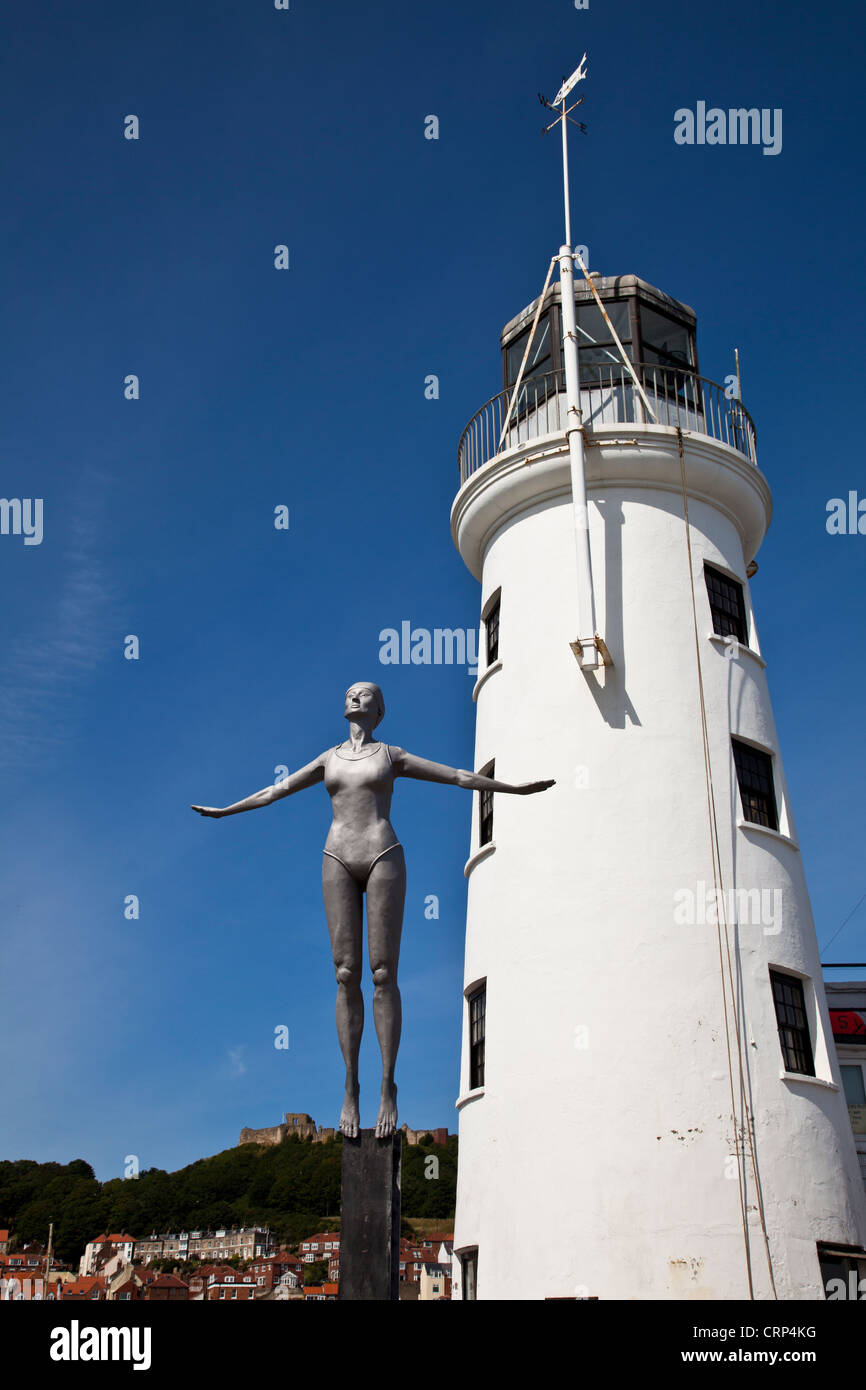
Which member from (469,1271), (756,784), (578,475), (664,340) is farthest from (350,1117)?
(664,340)

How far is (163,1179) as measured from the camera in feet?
328

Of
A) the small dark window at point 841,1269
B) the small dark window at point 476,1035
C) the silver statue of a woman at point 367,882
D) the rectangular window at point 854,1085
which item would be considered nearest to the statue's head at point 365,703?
the silver statue of a woman at point 367,882

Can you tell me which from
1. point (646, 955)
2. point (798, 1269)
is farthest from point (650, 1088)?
point (798, 1269)

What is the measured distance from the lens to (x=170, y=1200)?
9825 cm

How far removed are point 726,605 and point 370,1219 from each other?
1675cm

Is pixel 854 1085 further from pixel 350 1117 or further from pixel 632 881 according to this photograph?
pixel 350 1117

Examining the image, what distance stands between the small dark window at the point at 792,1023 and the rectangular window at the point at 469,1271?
20.1 feet

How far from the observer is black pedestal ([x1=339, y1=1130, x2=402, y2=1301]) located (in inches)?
370

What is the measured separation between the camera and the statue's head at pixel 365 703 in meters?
11.3

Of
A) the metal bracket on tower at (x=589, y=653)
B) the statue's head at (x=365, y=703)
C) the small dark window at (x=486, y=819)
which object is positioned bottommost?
the statue's head at (x=365, y=703)

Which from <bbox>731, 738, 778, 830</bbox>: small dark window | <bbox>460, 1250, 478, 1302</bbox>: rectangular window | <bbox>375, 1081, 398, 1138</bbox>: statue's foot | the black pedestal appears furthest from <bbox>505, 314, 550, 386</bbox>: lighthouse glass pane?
the black pedestal

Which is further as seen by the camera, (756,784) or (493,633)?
(493,633)

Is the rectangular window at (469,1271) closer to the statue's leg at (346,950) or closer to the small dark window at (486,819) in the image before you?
the small dark window at (486,819)
